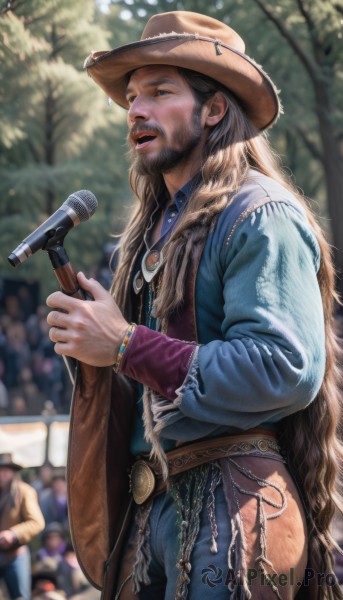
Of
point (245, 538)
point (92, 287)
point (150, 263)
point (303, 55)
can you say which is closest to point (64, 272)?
point (92, 287)

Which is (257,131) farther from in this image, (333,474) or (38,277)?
(38,277)

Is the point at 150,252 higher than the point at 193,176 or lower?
lower

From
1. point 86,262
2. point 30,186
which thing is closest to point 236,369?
point 30,186

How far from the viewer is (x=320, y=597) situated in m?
2.57

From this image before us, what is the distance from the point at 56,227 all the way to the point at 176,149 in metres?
0.45

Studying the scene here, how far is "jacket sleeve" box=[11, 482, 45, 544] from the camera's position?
21.7ft

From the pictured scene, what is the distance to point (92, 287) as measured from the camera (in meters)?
2.46

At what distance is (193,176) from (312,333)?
2.25 feet

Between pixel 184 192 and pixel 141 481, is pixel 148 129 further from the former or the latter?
A: pixel 141 481

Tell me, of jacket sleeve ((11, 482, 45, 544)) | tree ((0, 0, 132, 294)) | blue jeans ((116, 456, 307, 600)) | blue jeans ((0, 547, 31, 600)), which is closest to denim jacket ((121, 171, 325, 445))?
blue jeans ((116, 456, 307, 600))

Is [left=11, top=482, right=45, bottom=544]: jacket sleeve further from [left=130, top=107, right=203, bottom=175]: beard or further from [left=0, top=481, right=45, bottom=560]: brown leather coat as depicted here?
[left=130, top=107, right=203, bottom=175]: beard

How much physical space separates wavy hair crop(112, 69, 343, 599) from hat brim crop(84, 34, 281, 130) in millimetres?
53

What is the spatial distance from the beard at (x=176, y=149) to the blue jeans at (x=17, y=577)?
4.73 meters

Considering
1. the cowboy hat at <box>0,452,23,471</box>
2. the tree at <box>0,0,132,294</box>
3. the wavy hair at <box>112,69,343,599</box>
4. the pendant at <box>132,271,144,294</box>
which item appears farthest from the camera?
the tree at <box>0,0,132,294</box>
